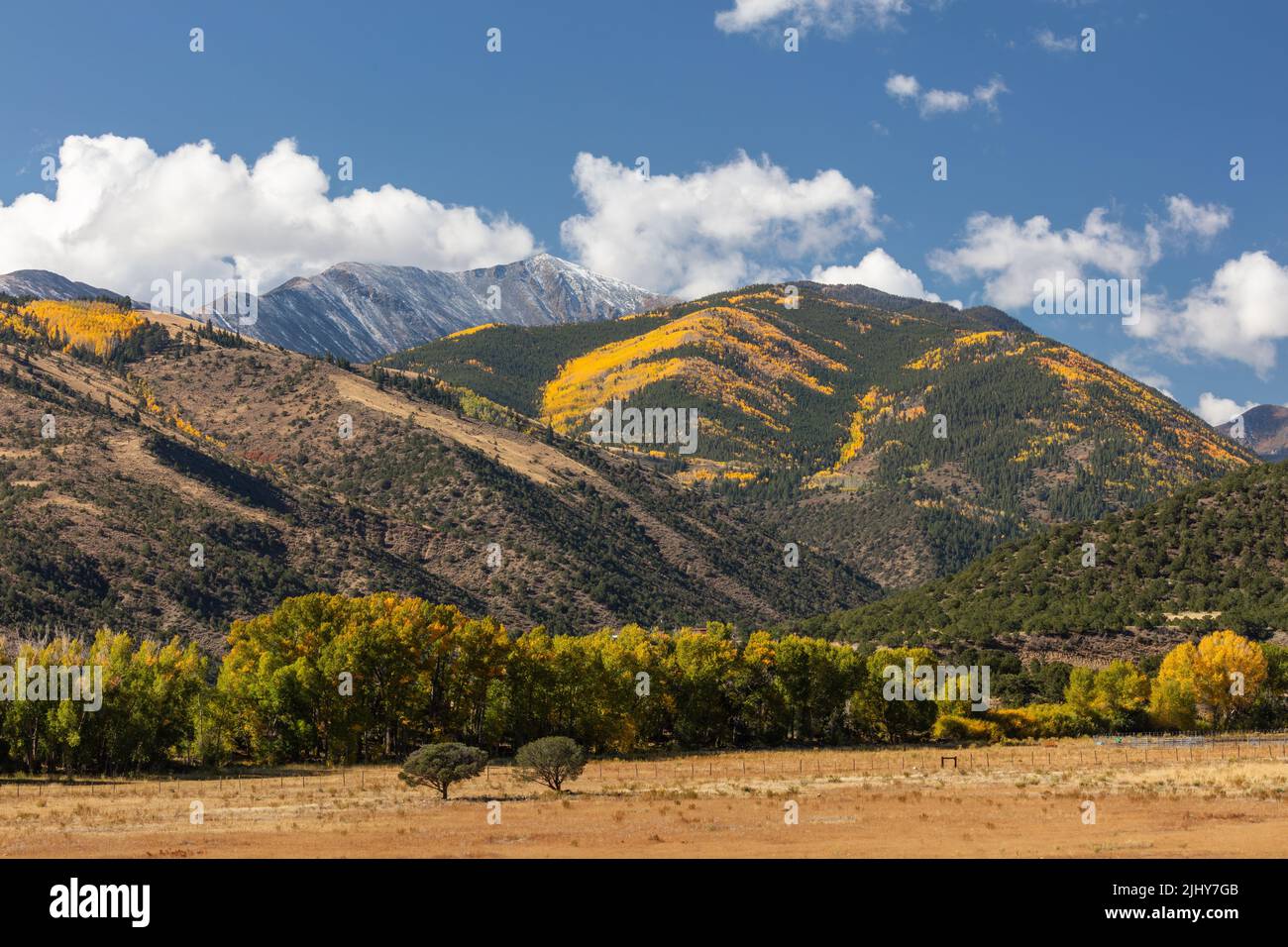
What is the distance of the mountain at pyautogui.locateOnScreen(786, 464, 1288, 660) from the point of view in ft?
483

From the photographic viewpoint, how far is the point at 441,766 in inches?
2667

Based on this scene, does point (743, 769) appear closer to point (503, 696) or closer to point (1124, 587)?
point (503, 696)

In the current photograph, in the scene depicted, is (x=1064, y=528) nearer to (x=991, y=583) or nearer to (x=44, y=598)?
(x=991, y=583)

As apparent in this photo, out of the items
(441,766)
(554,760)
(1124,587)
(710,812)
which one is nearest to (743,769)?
(554,760)

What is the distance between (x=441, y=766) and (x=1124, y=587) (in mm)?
118979

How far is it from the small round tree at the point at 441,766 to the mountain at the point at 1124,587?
9020cm

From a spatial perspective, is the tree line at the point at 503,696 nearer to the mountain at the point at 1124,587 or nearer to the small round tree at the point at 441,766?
the mountain at the point at 1124,587

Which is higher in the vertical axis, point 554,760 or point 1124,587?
point 1124,587

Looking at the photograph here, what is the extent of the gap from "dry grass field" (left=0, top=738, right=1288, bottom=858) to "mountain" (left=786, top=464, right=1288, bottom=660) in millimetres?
57772

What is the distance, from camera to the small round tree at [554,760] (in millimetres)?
72500

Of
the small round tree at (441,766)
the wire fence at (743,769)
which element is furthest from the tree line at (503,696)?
the small round tree at (441,766)

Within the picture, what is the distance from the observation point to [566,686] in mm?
102125
